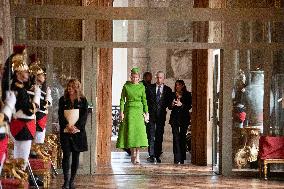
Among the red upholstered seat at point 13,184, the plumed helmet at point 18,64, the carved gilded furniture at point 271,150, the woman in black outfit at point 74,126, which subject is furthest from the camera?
the carved gilded furniture at point 271,150

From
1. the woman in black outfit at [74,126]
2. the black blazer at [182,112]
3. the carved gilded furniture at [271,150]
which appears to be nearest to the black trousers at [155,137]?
the black blazer at [182,112]

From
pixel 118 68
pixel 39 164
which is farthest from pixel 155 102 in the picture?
pixel 118 68

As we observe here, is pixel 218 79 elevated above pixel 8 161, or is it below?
above

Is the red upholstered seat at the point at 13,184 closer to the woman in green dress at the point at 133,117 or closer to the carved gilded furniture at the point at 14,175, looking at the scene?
the carved gilded furniture at the point at 14,175

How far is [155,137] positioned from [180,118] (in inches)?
26.5

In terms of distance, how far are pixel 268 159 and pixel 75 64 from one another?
10.6ft

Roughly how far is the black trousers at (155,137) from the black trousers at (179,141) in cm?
33

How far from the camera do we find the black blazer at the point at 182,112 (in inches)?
584

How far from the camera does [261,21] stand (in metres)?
12.8

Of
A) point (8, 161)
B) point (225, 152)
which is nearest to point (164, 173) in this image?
point (225, 152)

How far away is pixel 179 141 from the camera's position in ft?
48.5

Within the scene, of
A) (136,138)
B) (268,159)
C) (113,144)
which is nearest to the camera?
(268,159)

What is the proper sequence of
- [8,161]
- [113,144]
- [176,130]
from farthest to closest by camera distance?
[113,144], [176,130], [8,161]

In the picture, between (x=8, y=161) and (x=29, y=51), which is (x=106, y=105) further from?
(x=8, y=161)
